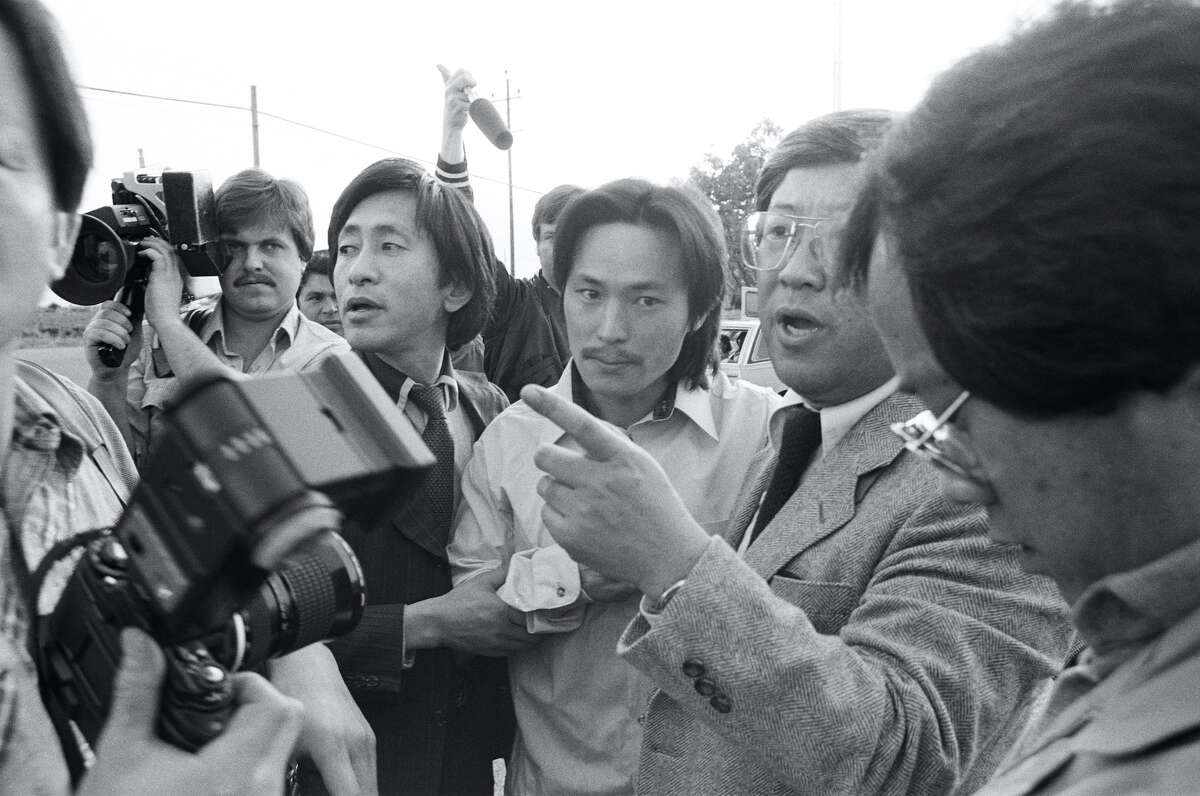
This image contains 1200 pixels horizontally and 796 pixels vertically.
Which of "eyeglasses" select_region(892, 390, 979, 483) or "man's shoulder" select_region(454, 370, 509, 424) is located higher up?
"eyeglasses" select_region(892, 390, 979, 483)

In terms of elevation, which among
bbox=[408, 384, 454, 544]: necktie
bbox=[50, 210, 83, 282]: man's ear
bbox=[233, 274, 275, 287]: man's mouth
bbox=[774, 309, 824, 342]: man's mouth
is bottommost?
bbox=[408, 384, 454, 544]: necktie

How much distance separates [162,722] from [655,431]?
4.73 ft

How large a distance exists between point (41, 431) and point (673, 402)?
1.32 meters

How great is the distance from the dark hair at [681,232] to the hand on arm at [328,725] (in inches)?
42.1

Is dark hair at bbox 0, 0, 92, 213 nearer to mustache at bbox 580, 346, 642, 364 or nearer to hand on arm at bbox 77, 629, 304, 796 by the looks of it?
hand on arm at bbox 77, 629, 304, 796

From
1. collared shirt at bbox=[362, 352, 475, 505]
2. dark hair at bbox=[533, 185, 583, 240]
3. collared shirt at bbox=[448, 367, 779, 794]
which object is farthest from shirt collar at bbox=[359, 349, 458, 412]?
dark hair at bbox=[533, 185, 583, 240]

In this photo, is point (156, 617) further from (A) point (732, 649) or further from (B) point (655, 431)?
(B) point (655, 431)

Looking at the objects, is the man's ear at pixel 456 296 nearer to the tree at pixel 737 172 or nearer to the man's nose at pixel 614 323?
the man's nose at pixel 614 323

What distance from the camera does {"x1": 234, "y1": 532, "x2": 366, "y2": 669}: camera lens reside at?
3.41 feet

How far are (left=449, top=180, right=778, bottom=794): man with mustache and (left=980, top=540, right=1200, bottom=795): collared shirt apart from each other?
43.0 inches

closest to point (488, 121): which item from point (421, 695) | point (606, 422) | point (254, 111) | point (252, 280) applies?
point (252, 280)

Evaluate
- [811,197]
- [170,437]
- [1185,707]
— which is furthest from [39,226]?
[811,197]

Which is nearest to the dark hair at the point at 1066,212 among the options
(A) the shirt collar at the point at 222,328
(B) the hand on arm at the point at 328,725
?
(B) the hand on arm at the point at 328,725

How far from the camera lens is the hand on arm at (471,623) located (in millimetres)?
1929
